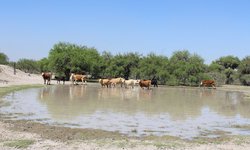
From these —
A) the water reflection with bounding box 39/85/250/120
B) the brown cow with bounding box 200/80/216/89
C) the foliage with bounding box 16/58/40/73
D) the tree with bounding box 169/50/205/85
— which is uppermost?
the foliage with bounding box 16/58/40/73

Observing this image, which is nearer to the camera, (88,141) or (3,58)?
(88,141)

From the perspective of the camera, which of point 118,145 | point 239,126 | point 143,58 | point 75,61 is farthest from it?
point 143,58

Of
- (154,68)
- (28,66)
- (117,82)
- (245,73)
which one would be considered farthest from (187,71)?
(28,66)

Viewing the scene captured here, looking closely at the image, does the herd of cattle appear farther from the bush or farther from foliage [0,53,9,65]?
A: foliage [0,53,9,65]

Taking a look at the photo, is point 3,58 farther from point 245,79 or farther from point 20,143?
point 20,143

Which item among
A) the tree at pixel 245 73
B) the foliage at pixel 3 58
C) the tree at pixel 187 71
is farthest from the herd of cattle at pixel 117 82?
the foliage at pixel 3 58

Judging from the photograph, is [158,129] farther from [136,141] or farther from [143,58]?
[143,58]

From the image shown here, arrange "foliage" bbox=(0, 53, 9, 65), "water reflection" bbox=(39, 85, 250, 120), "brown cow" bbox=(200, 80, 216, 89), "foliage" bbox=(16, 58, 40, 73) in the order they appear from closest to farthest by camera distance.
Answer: "water reflection" bbox=(39, 85, 250, 120) → "brown cow" bbox=(200, 80, 216, 89) → "foliage" bbox=(0, 53, 9, 65) → "foliage" bbox=(16, 58, 40, 73)

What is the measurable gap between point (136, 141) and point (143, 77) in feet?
178

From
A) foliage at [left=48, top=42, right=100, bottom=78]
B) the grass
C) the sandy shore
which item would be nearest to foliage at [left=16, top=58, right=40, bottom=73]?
foliage at [left=48, top=42, right=100, bottom=78]

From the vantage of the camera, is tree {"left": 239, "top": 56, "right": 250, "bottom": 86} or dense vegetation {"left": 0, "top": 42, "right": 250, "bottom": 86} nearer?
dense vegetation {"left": 0, "top": 42, "right": 250, "bottom": 86}

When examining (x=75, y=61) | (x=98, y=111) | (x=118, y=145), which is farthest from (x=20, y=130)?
(x=75, y=61)

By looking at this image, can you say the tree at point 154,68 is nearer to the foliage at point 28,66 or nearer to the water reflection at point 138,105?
the water reflection at point 138,105

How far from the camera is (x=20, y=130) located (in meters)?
13.4
